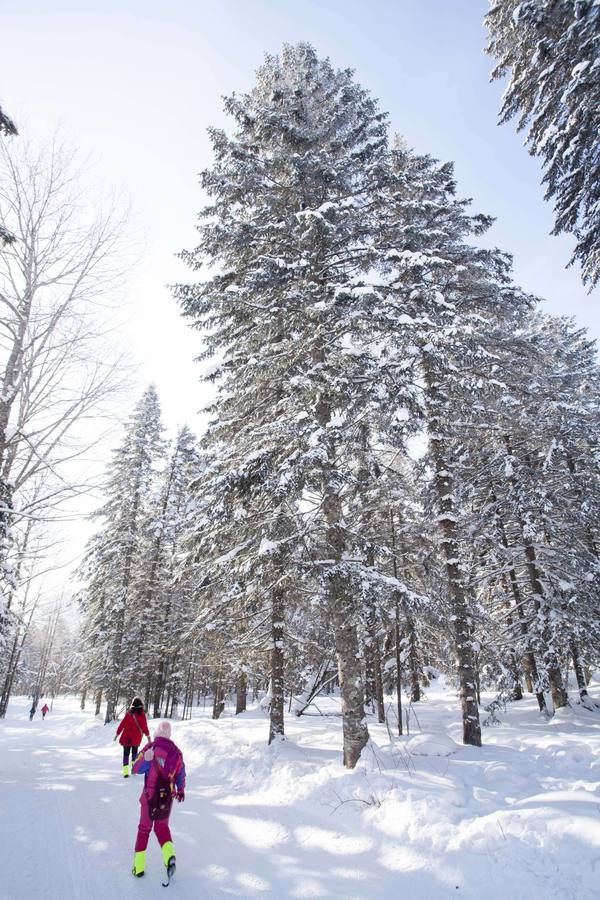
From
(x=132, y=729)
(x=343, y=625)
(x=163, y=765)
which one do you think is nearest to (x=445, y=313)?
(x=343, y=625)

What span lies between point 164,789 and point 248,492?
5096 millimetres

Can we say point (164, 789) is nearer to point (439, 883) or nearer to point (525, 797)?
point (439, 883)

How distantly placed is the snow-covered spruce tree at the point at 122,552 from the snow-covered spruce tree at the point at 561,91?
66.5 feet

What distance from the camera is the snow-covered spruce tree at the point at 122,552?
A: 22969mm

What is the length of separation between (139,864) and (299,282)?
1090 centimetres

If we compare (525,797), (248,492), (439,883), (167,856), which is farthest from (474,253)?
(167,856)

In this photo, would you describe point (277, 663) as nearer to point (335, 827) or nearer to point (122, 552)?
point (335, 827)

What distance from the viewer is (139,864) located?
4.96m

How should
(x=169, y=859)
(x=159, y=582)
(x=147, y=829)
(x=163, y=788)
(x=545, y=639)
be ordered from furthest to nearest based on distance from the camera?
(x=159, y=582)
(x=545, y=639)
(x=163, y=788)
(x=147, y=829)
(x=169, y=859)

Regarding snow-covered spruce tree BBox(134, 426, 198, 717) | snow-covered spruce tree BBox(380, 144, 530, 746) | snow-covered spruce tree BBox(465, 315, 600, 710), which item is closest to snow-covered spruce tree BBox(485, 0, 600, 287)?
snow-covered spruce tree BBox(380, 144, 530, 746)

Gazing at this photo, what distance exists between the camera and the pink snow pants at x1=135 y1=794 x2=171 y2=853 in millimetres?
5016

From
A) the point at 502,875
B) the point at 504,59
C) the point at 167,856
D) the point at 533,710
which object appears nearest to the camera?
the point at 502,875

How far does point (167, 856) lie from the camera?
494 cm

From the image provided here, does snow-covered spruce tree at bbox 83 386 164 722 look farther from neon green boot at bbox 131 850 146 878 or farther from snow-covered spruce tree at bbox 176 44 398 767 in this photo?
neon green boot at bbox 131 850 146 878
